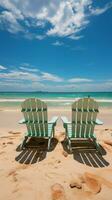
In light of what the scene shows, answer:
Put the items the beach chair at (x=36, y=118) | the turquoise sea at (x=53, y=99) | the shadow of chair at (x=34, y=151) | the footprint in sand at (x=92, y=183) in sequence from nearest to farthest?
the footprint in sand at (x=92, y=183) → the shadow of chair at (x=34, y=151) → the beach chair at (x=36, y=118) → the turquoise sea at (x=53, y=99)

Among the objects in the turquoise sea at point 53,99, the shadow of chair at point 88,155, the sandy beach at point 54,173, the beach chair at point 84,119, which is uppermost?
the beach chair at point 84,119

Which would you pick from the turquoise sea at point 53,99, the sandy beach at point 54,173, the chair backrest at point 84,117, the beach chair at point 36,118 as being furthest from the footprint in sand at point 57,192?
the turquoise sea at point 53,99

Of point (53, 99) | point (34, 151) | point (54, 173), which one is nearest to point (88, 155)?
point (54, 173)

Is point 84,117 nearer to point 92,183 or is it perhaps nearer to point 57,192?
point 92,183

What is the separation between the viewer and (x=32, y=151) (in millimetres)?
4137

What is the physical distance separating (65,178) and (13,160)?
49.5 inches

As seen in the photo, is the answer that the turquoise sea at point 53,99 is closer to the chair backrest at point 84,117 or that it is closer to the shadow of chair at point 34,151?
the shadow of chair at point 34,151

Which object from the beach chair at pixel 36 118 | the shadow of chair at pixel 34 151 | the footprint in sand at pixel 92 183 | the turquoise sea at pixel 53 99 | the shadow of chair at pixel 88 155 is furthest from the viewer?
the turquoise sea at pixel 53 99

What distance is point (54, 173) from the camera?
3.06 m

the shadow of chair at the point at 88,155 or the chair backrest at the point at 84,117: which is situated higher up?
the chair backrest at the point at 84,117

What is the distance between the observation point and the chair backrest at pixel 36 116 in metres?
4.26

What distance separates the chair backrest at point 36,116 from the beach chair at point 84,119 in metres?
0.65

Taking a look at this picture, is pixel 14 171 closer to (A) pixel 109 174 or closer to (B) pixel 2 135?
(A) pixel 109 174

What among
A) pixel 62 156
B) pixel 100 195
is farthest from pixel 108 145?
pixel 100 195
